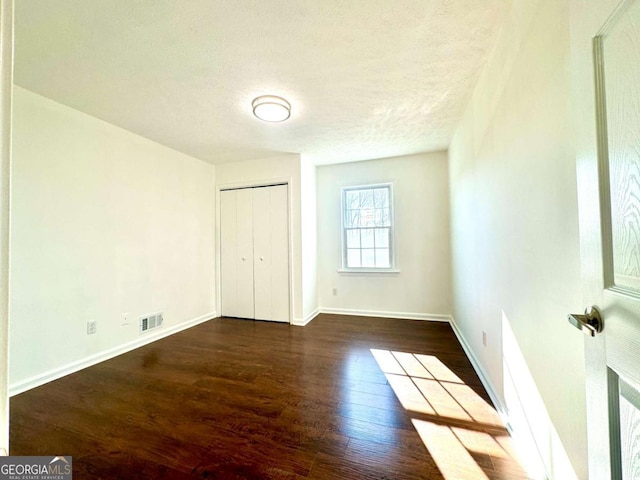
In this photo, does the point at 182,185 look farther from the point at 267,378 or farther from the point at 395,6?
the point at 395,6

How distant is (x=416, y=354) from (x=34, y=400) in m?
3.23

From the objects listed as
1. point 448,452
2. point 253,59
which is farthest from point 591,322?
point 253,59

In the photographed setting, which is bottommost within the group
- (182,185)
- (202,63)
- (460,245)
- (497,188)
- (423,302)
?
(423,302)

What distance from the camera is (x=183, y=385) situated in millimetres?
2100

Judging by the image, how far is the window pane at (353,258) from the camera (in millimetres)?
4152

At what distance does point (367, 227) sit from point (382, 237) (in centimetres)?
28

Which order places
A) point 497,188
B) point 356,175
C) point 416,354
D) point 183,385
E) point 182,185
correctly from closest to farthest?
1. point 497,188
2. point 183,385
3. point 416,354
4. point 182,185
5. point 356,175

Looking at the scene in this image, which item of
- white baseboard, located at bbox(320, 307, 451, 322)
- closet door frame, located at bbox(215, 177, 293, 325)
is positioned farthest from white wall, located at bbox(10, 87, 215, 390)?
white baseboard, located at bbox(320, 307, 451, 322)

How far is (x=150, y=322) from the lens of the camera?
121 inches

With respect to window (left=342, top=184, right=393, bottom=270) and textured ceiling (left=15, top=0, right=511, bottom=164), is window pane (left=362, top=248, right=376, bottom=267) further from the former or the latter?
textured ceiling (left=15, top=0, right=511, bottom=164)

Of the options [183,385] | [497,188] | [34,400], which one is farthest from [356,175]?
[34,400]

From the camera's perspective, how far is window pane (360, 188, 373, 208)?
409 cm

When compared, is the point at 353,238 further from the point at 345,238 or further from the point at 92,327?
the point at 92,327

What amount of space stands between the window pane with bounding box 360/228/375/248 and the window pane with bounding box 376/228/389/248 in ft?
0.31
